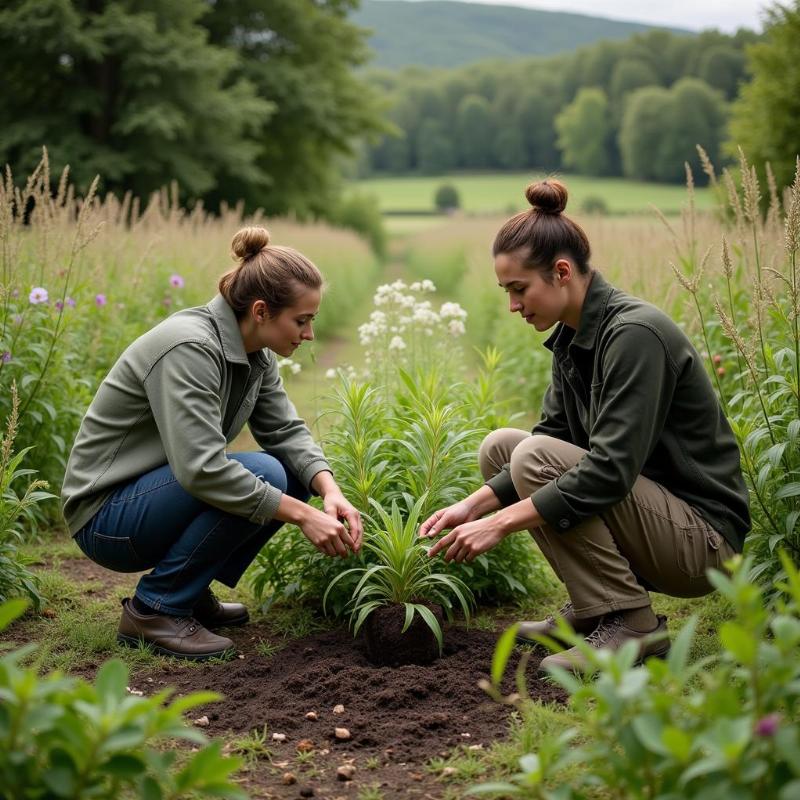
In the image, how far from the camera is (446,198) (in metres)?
57.8

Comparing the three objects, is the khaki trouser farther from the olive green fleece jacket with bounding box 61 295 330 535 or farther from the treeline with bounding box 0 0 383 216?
the treeline with bounding box 0 0 383 216

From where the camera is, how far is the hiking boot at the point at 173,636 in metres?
3.38

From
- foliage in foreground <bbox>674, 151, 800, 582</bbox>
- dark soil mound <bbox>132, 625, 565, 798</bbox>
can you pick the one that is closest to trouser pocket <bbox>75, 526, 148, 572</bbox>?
dark soil mound <bbox>132, 625, 565, 798</bbox>

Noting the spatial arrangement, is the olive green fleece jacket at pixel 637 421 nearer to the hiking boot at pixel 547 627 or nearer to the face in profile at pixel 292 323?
the hiking boot at pixel 547 627

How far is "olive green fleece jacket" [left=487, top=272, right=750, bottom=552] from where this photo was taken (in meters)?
2.91

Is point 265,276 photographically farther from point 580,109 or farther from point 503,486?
point 580,109

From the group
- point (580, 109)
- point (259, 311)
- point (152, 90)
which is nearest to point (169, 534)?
point (259, 311)

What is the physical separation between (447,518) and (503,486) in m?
0.24

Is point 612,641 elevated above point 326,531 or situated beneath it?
situated beneath

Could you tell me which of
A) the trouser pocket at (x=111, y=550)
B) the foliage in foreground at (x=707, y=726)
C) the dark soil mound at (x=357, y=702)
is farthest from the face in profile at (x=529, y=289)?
the trouser pocket at (x=111, y=550)

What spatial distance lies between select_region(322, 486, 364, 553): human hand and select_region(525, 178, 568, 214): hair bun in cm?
124

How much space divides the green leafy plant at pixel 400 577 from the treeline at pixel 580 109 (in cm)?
2446

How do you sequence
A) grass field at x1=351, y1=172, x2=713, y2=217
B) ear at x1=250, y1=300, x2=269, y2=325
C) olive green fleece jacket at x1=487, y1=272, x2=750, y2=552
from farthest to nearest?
1. grass field at x1=351, y1=172, x2=713, y2=217
2. ear at x1=250, y1=300, x2=269, y2=325
3. olive green fleece jacket at x1=487, y1=272, x2=750, y2=552

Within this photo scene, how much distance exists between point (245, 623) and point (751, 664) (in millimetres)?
2577
